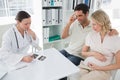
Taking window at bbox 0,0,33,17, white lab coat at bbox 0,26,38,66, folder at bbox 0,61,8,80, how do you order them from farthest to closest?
1. window at bbox 0,0,33,17
2. white lab coat at bbox 0,26,38,66
3. folder at bbox 0,61,8,80

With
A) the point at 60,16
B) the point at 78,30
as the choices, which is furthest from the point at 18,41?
the point at 60,16

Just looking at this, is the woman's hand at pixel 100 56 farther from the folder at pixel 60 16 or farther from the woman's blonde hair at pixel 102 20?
the folder at pixel 60 16

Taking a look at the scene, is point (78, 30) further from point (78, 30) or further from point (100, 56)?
point (100, 56)

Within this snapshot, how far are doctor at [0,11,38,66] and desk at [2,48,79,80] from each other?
4.9 inches

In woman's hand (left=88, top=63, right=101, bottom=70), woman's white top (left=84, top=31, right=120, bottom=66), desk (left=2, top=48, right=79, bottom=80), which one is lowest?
woman's hand (left=88, top=63, right=101, bottom=70)

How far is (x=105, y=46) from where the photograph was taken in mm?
1518

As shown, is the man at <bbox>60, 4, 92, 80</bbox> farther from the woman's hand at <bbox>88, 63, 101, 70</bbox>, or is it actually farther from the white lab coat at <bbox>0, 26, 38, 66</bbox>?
the white lab coat at <bbox>0, 26, 38, 66</bbox>

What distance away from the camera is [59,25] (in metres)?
2.71

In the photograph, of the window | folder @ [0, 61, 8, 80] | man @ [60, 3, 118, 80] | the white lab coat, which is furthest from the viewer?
the window

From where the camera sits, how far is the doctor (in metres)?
1.46

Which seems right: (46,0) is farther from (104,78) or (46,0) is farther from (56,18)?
(104,78)

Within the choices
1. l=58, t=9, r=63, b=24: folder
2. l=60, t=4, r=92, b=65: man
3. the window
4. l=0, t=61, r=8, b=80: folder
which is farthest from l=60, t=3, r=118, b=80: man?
the window

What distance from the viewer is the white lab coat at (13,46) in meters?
1.44

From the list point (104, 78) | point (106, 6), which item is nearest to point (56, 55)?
point (104, 78)
